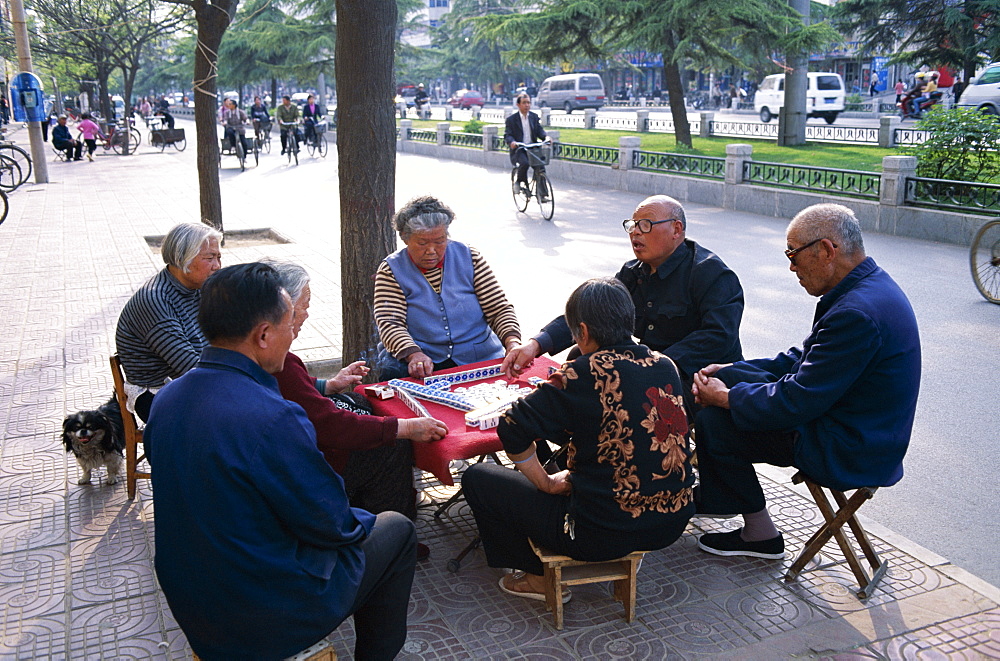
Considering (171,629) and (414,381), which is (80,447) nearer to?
(171,629)

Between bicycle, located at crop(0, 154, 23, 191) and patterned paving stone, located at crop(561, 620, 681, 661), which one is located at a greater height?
bicycle, located at crop(0, 154, 23, 191)

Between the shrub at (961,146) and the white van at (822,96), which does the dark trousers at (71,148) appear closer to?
the white van at (822,96)

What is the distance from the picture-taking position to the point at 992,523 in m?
4.30

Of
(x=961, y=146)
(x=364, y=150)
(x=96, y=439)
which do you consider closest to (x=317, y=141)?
(x=961, y=146)

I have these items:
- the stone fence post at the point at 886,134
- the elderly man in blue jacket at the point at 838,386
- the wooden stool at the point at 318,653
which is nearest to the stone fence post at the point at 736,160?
the stone fence post at the point at 886,134

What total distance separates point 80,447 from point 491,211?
10.9 metres

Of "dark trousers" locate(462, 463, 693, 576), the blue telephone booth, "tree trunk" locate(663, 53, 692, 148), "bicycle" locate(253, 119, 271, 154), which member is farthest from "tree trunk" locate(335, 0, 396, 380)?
"bicycle" locate(253, 119, 271, 154)

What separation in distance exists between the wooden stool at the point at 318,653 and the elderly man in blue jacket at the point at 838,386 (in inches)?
72.1

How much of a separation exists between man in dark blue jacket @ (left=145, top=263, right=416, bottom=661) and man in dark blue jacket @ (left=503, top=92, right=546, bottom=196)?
12201mm

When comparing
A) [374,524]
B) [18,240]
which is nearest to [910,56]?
[18,240]

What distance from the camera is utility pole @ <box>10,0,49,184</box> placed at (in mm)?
19516

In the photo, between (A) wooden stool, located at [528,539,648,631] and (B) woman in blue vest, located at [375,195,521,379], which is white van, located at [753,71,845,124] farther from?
(A) wooden stool, located at [528,539,648,631]

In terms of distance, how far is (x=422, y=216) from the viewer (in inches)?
174

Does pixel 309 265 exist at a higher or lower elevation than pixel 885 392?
lower
